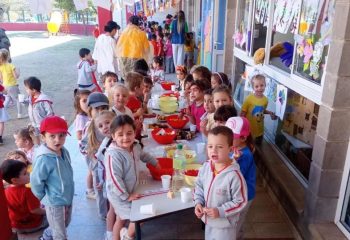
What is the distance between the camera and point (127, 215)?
2895 millimetres

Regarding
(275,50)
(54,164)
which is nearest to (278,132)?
(275,50)

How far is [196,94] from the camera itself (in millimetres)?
4508

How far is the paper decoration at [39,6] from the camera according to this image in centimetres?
491

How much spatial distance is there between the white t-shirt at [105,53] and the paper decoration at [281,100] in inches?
209

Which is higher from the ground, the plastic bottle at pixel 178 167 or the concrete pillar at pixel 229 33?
the concrete pillar at pixel 229 33

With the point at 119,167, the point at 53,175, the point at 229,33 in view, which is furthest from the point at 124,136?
the point at 229,33

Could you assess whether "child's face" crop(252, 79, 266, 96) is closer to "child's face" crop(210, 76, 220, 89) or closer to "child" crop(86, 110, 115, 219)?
"child's face" crop(210, 76, 220, 89)

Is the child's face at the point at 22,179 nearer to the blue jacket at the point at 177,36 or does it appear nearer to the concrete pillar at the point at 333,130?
the concrete pillar at the point at 333,130

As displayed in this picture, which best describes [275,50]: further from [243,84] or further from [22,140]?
[22,140]

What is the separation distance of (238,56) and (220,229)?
186 inches

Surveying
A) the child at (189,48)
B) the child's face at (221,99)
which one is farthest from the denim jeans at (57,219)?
the child at (189,48)

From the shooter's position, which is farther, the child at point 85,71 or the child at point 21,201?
the child at point 85,71

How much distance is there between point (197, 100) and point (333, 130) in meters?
2.03

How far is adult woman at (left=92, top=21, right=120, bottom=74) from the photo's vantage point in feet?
28.8
